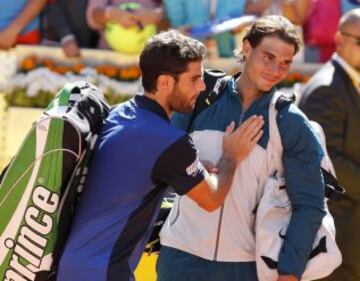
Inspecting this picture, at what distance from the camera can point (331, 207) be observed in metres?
5.05

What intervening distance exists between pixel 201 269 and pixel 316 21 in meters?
3.71

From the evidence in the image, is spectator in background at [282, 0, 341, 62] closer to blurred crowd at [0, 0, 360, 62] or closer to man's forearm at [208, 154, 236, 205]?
blurred crowd at [0, 0, 360, 62]

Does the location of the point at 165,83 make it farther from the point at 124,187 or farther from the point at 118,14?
the point at 118,14

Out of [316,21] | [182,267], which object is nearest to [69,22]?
[316,21]

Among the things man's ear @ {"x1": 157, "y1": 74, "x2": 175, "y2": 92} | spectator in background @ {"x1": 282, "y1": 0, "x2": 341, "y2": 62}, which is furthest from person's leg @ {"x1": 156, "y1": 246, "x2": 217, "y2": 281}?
spectator in background @ {"x1": 282, "y1": 0, "x2": 341, "y2": 62}

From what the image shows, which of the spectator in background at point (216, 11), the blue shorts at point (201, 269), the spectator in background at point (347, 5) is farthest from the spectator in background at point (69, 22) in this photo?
the blue shorts at point (201, 269)

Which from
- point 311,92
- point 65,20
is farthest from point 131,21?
point 311,92

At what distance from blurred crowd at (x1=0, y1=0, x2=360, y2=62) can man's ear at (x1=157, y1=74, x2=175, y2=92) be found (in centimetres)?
369

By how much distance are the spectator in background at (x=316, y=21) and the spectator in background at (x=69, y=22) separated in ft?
4.81

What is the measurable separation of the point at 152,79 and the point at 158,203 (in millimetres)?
417

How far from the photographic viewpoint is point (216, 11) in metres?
7.30

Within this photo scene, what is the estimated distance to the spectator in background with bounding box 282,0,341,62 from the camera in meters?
7.11

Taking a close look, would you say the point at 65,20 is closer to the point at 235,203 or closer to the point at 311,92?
the point at 311,92

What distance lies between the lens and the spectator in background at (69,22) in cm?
760
